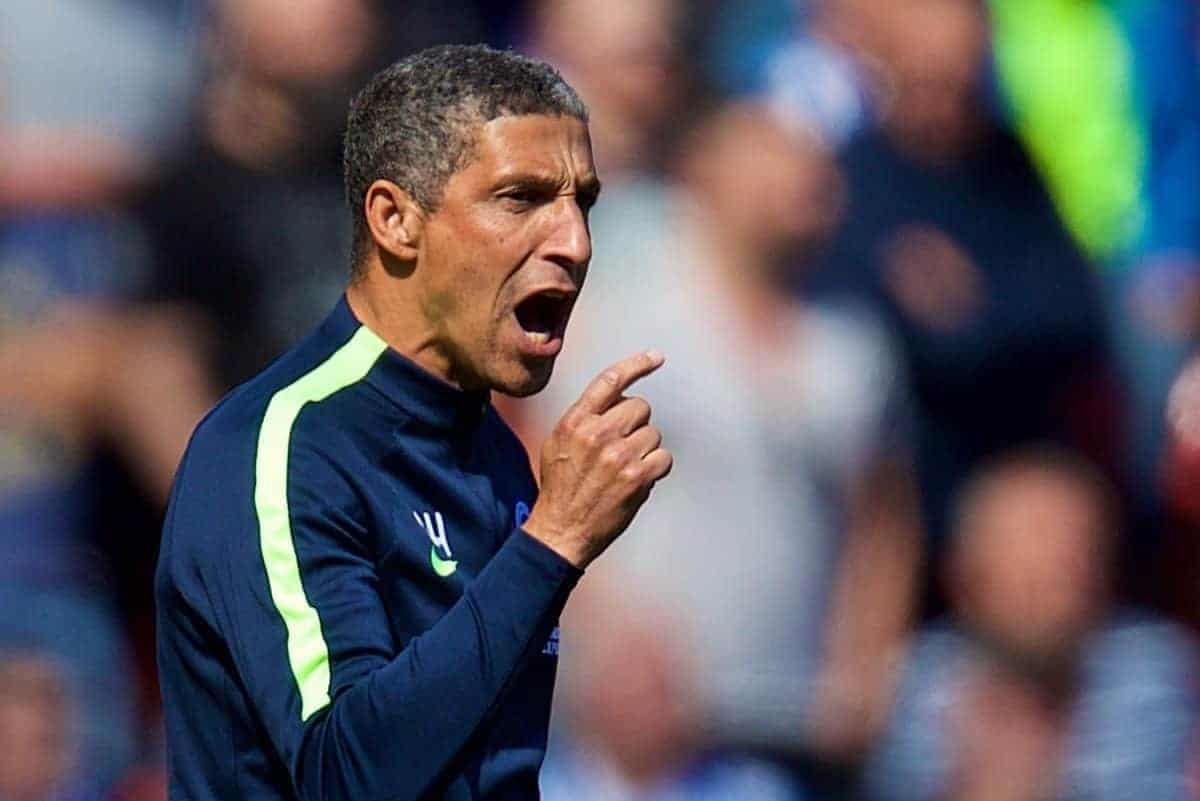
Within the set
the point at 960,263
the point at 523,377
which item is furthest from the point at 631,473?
the point at 960,263

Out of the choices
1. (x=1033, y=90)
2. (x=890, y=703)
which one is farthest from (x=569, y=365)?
(x=1033, y=90)

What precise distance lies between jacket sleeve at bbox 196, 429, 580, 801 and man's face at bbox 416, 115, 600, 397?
1.01ft

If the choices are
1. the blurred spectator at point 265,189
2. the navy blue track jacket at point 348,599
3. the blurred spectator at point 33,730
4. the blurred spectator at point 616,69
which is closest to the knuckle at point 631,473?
the navy blue track jacket at point 348,599

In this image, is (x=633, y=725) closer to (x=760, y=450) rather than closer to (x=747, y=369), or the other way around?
(x=760, y=450)

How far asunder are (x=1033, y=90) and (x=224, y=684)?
4.32 metres

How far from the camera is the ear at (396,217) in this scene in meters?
2.78

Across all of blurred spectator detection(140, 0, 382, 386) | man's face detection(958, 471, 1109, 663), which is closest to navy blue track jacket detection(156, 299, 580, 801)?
blurred spectator detection(140, 0, 382, 386)

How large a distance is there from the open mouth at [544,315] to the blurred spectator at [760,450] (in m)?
2.90

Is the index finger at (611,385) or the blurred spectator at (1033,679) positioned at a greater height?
the index finger at (611,385)

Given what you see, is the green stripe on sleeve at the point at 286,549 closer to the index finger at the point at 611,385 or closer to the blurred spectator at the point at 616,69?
the index finger at the point at 611,385

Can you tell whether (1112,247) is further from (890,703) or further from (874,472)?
(890,703)

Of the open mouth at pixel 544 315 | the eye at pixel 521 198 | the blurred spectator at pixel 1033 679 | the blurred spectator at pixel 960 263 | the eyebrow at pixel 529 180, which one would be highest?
the eyebrow at pixel 529 180

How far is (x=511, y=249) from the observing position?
2.76 metres

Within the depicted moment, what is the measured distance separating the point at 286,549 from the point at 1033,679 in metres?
3.65
